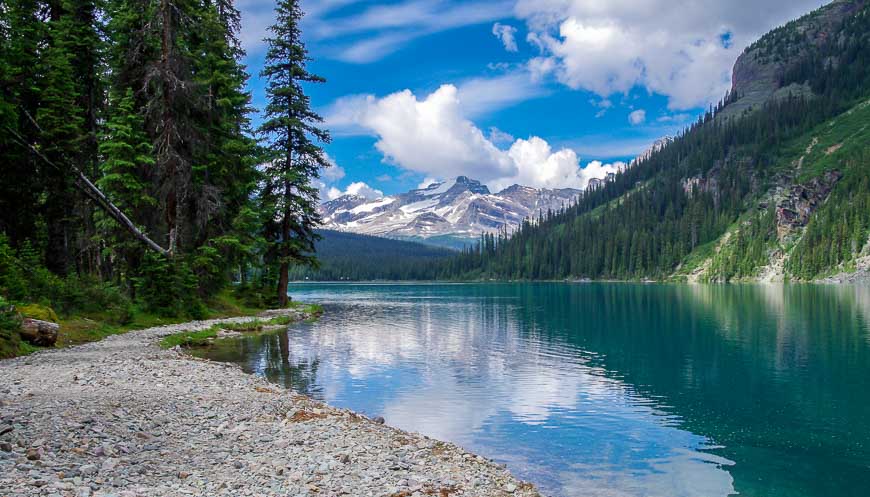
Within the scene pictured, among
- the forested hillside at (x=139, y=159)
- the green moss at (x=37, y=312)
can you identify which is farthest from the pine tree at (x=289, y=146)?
the green moss at (x=37, y=312)

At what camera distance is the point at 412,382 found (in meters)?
27.3

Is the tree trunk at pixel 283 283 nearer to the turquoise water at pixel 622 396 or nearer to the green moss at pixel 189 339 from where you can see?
the turquoise water at pixel 622 396

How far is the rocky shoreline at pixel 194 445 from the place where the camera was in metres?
9.95

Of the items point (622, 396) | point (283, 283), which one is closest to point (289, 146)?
point (283, 283)

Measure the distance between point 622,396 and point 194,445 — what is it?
1854 centimetres

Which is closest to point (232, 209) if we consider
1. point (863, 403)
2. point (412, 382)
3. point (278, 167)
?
point (278, 167)

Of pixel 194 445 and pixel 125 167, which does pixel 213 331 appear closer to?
pixel 125 167

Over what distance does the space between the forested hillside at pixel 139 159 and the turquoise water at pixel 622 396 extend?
7.92 meters

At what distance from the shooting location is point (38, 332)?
901 inches

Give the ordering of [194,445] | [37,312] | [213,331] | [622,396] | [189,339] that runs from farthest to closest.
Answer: [213,331] → [189,339] → [622,396] → [37,312] → [194,445]

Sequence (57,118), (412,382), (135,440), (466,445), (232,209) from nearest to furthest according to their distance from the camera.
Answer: (135,440) → (466,445) → (412,382) → (57,118) → (232,209)

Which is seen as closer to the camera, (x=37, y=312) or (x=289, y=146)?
(x=37, y=312)

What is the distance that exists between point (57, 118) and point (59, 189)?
403 cm

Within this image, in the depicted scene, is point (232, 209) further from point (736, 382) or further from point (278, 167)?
point (736, 382)
